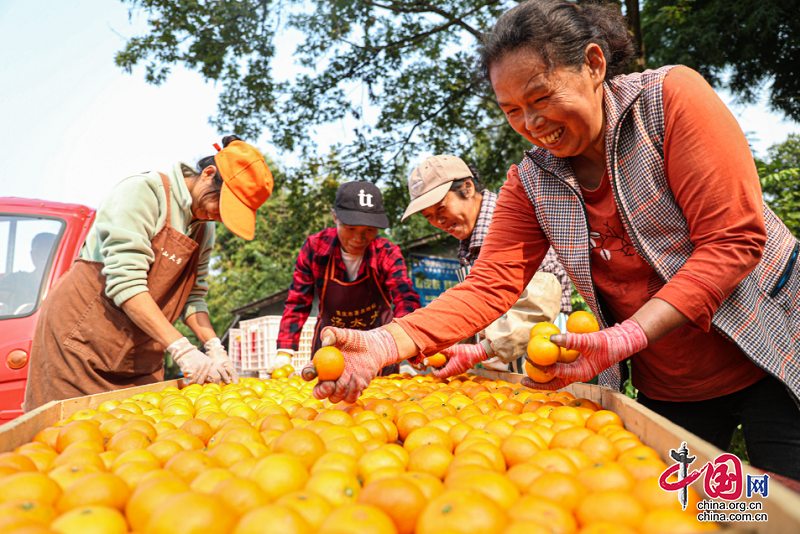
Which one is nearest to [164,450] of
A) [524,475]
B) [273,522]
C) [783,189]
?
[273,522]

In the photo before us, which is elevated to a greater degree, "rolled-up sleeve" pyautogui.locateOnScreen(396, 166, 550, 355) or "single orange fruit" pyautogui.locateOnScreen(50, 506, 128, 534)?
"rolled-up sleeve" pyautogui.locateOnScreen(396, 166, 550, 355)

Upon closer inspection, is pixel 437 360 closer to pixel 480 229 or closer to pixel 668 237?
pixel 480 229

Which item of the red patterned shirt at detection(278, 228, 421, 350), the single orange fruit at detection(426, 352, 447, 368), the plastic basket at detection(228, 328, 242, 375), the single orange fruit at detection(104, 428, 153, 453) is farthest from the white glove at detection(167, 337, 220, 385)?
the plastic basket at detection(228, 328, 242, 375)

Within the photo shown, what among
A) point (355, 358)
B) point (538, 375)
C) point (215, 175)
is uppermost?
point (215, 175)

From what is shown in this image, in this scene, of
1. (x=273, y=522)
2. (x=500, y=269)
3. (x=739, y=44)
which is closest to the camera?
(x=273, y=522)

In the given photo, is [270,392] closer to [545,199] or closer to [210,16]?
[545,199]

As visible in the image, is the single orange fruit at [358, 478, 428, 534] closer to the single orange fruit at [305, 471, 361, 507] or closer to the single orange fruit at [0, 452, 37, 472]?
the single orange fruit at [305, 471, 361, 507]

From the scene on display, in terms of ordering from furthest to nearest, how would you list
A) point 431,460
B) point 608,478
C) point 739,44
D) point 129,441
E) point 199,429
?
point 739,44 → point 199,429 → point 129,441 → point 431,460 → point 608,478

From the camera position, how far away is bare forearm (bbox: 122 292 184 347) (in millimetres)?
2916

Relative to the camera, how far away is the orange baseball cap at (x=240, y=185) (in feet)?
10.9

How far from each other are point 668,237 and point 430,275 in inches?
331

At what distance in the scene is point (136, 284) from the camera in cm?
293

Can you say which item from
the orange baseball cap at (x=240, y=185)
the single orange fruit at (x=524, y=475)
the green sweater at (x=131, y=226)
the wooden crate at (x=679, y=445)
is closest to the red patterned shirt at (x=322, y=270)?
the orange baseball cap at (x=240, y=185)

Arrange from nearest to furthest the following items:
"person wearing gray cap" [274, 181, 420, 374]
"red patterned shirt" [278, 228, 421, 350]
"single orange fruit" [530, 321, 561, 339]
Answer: "single orange fruit" [530, 321, 561, 339], "person wearing gray cap" [274, 181, 420, 374], "red patterned shirt" [278, 228, 421, 350]
